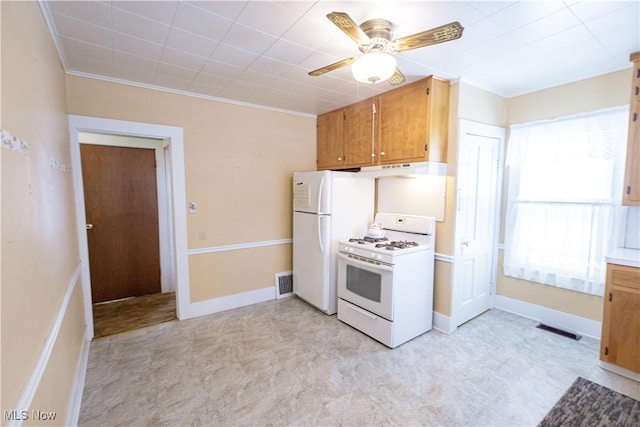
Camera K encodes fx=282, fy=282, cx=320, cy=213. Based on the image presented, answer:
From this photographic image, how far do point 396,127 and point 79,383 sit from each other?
3530mm

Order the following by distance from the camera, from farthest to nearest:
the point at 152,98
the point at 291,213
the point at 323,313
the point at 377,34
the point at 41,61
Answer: the point at 291,213
the point at 323,313
the point at 152,98
the point at 377,34
the point at 41,61

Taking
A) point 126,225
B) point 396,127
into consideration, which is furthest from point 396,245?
point 126,225

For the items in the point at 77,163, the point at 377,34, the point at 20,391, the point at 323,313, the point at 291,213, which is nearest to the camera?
the point at 20,391

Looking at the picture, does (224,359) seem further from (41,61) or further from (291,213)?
(41,61)

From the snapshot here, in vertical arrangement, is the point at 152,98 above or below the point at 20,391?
above

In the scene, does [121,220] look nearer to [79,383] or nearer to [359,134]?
[79,383]

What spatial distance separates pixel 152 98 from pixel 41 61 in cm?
140

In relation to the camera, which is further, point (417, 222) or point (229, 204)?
point (229, 204)

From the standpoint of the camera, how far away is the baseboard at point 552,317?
284 cm

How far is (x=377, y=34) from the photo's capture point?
5.95 ft

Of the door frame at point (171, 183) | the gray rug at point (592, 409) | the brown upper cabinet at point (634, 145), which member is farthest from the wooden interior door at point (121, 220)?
the brown upper cabinet at point (634, 145)

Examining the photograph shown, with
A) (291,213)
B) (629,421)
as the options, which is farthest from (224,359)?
(629,421)

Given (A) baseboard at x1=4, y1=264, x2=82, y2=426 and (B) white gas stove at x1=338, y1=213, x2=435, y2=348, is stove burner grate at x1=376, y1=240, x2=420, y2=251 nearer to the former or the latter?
(B) white gas stove at x1=338, y1=213, x2=435, y2=348

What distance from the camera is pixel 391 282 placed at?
2.62 metres
